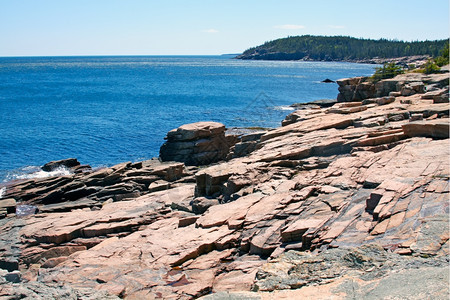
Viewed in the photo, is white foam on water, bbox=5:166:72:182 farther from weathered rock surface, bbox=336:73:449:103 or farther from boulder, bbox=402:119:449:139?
weathered rock surface, bbox=336:73:449:103

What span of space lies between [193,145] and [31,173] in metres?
17.4

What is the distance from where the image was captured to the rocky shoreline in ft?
40.2

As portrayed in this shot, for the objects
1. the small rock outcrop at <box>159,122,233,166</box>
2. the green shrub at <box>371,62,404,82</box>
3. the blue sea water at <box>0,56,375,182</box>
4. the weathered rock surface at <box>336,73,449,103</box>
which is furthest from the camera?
the blue sea water at <box>0,56,375,182</box>

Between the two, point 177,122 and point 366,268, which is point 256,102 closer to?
point 177,122

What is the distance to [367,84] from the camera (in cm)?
5253

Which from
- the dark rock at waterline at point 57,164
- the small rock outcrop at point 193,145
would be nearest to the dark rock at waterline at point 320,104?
the small rock outcrop at point 193,145

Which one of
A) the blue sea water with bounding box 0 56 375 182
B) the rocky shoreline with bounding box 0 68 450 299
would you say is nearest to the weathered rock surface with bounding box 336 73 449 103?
the rocky shoreline with bounding box 0 68 450 299

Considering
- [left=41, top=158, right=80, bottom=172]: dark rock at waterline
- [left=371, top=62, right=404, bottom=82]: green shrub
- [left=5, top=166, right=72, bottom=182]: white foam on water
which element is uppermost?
[left=371, top=62, right=404, bottom=82]: green shrub

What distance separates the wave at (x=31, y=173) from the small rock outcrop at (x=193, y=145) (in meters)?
10.7

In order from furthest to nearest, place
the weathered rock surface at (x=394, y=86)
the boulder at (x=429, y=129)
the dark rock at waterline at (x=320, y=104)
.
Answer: the dark rock at waterline at (x=320, y=104) < the weathered rock surface at (x=394, y=86) < the boulder at (x=429, y=129)

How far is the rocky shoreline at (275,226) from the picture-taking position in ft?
40.2

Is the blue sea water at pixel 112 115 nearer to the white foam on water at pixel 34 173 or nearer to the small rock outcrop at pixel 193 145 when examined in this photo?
the white foam on water at pixel 34 173

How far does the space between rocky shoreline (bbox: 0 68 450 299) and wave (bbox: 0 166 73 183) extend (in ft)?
31.7

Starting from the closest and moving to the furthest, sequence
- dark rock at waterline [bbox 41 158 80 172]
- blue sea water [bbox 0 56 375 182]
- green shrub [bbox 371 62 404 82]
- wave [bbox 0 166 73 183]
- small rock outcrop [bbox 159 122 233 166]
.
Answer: small rock outcrop [bbox 159 122 233 166], wave [bbox 0 166 73 183], dark rock at waterline [bbox 41 158 80 172], green shrub [bbox 371 62 404 82], blue sea water [bbox 0 56 375 182]
